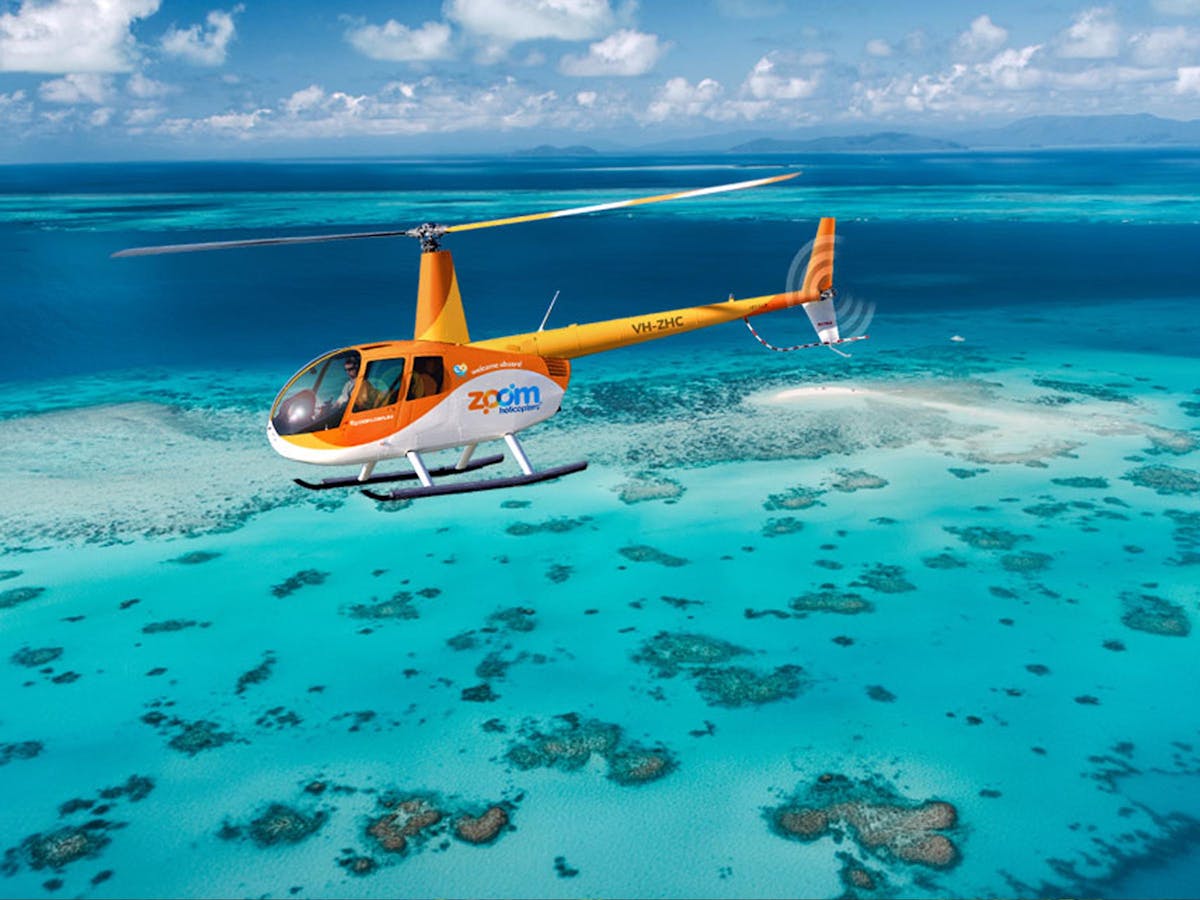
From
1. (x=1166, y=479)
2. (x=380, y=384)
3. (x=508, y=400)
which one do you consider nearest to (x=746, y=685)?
(x=508, y=400)

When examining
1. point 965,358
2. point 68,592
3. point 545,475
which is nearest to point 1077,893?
point 545,475

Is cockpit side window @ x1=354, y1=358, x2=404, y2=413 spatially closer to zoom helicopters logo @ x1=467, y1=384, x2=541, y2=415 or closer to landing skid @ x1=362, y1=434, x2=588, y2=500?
landing skid @ x1=362, y1=434, x2=588, y2=500

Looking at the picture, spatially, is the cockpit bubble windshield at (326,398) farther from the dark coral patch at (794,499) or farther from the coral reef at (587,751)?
the dark coral patch at (794,499)

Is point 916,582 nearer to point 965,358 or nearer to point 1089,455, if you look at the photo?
point 1089,455

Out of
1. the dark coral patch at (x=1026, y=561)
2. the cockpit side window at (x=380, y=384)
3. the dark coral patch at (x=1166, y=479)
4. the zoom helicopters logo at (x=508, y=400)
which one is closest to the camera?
the cockpit side window at (x=380, y=384)

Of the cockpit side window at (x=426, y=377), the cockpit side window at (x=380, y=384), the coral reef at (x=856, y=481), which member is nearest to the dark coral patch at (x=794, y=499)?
the coral reef at (x=856, y=481)

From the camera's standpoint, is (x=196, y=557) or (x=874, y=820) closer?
(x=874, y=820)

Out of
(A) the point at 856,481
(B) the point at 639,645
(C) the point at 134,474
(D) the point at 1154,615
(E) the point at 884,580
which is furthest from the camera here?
(C) the point at 134,474

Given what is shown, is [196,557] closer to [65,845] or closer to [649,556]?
[65,845]
